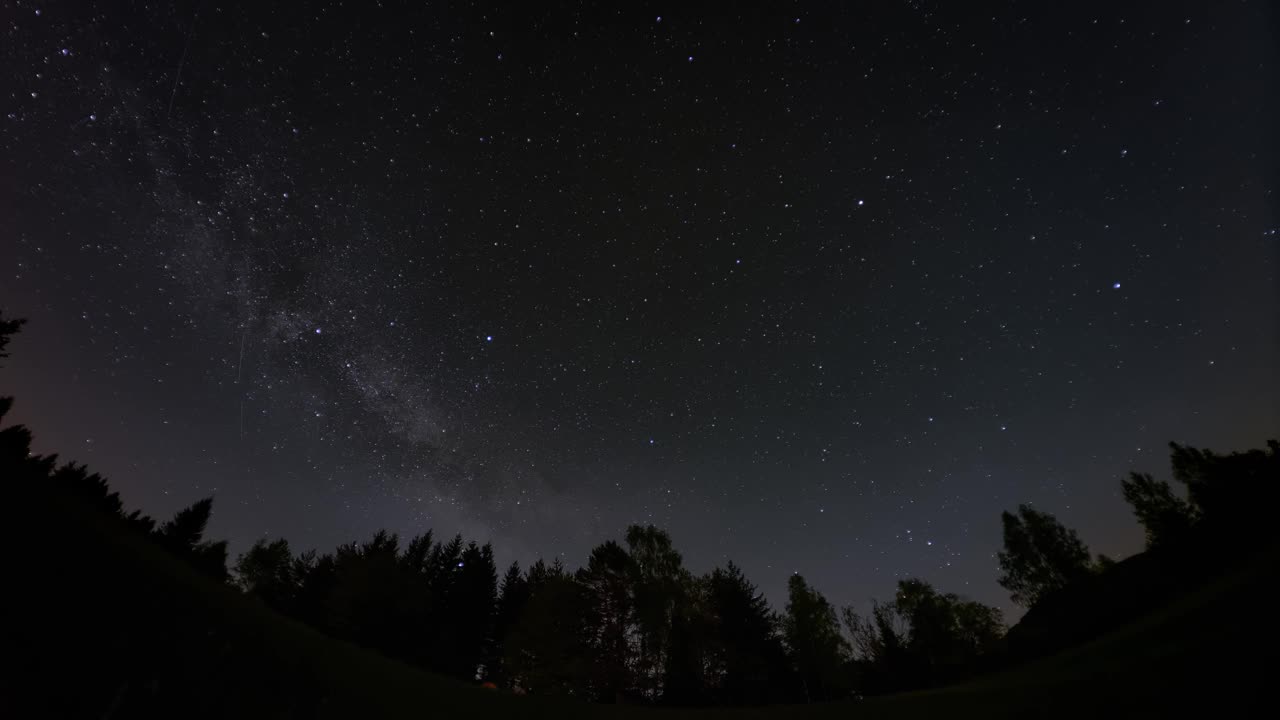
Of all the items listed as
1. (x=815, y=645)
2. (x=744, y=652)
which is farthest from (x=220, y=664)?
(x=815, y=645)

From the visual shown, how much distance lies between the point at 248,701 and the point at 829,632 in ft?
150

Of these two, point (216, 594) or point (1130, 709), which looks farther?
point (216, 594)

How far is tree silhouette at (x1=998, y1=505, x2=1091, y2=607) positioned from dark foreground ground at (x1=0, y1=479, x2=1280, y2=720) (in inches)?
1916

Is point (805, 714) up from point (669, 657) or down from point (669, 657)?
down

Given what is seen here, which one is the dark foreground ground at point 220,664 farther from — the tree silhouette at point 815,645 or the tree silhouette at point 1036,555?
the tree silhouette at point 1036,555

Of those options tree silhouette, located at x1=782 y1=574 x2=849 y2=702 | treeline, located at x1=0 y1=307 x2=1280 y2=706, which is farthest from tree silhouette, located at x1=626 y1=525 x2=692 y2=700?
tree silhouette, located at x1=782 y1=574 x2=849 y2=702

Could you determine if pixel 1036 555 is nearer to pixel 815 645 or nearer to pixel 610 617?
pixel 815 645

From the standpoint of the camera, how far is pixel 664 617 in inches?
1393

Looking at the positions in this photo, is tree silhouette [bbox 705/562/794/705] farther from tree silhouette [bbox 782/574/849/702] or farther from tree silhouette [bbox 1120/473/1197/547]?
tree silhouette [bbox 1120/473/1197/547]

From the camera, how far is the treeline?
2945 cm

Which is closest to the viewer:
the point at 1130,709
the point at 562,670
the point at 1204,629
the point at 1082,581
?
the point at 1130,709

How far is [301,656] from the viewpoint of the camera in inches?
410

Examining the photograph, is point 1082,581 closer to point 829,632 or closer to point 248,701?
point 829,632

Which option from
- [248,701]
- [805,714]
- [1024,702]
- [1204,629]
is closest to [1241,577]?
[1204,629]
